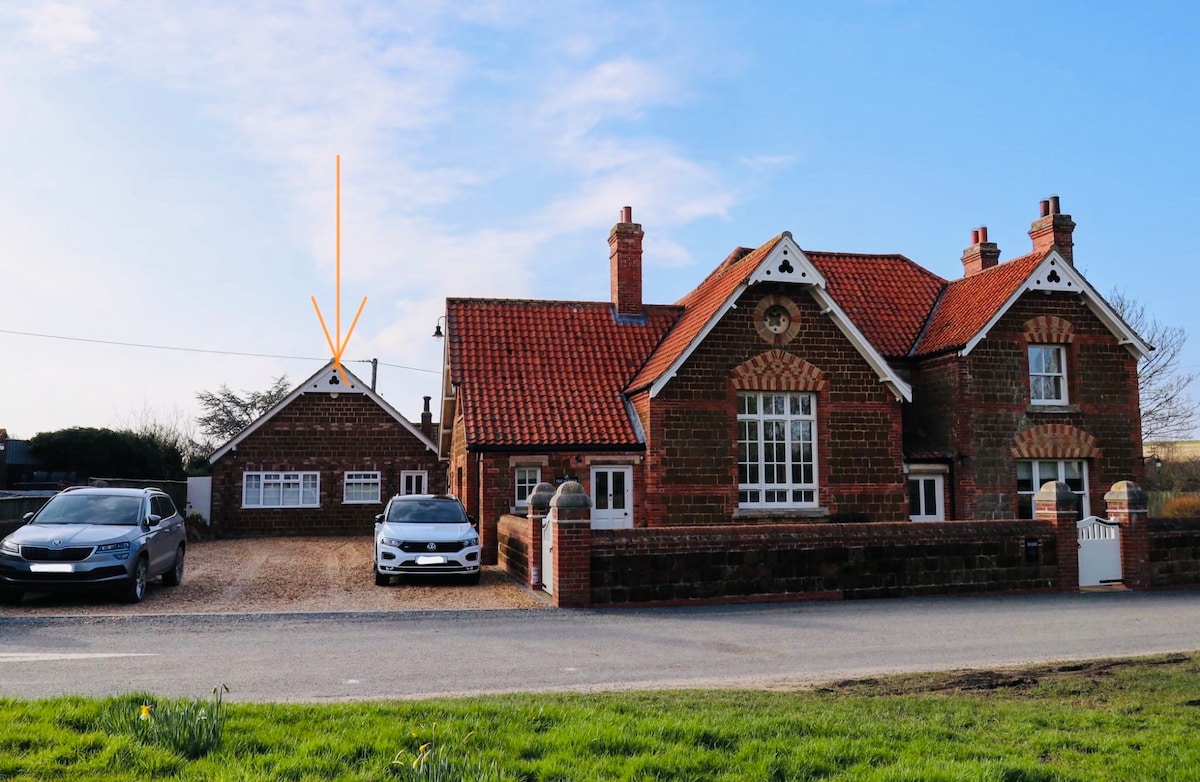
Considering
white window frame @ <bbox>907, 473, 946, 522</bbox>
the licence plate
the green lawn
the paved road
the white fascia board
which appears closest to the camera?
the green lawn

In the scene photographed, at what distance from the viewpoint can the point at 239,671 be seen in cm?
922

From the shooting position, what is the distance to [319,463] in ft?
103

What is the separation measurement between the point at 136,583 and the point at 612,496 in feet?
32.7

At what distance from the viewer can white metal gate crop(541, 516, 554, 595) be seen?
15008 mm

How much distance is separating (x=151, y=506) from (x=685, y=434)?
10.4 meters

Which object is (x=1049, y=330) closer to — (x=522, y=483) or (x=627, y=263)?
(x=627, y=263)

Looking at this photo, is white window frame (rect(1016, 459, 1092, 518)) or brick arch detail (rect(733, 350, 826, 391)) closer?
brick arch detail (rect(733, 350, 826, 391))

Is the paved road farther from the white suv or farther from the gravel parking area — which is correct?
the white suv

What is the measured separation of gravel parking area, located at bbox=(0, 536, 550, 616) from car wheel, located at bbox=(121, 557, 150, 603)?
0.39 ft

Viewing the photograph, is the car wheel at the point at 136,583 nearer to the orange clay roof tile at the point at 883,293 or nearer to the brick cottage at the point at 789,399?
the brick cottage at the point at 789,399

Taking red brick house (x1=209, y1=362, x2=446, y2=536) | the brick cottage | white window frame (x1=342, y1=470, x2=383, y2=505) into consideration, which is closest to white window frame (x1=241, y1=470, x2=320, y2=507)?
red brick house (x1=209, y1=362, x2=446, y2=536)

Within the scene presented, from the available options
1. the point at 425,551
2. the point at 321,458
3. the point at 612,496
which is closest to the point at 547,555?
the point at 425,551

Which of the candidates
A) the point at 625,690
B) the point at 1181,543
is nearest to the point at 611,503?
the point at 1181,543

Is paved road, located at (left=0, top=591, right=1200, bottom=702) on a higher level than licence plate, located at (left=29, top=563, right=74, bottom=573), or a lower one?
lower
